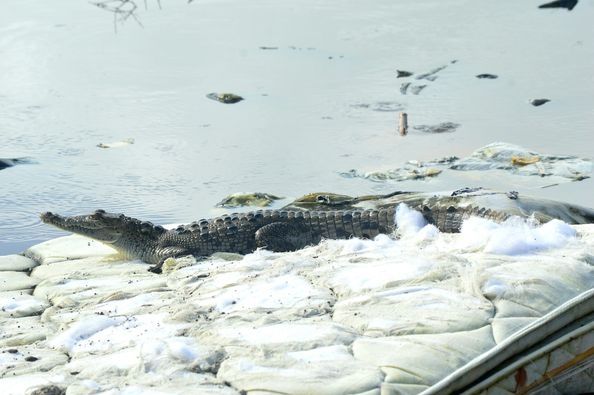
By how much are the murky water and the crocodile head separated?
0.40m

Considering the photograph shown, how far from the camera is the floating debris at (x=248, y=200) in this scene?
7.10 metres

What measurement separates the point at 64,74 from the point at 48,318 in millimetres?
6106

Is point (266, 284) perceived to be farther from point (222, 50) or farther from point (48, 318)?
point (222, 50)

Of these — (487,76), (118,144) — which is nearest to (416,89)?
(487,76)

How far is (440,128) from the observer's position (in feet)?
26.9

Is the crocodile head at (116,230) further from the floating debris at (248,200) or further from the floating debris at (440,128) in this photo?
the floating debris at (440,128)

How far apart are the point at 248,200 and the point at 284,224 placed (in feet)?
3.17

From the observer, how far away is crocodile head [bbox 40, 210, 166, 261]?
20.8ft

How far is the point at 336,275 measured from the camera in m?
4.33

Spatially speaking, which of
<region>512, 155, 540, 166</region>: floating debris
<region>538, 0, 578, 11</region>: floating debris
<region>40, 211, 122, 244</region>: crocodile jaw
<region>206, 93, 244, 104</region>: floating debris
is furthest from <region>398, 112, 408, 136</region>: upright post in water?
<region>538, 0, 578, 11</region>: floating debris

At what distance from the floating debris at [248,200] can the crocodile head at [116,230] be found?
807 mm

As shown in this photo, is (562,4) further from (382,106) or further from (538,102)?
(382,106)

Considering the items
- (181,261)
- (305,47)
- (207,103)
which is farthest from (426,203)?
(305,47)

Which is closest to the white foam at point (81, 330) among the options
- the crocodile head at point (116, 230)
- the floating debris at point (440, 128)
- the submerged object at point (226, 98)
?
the crocodile head at point (116, 230)
